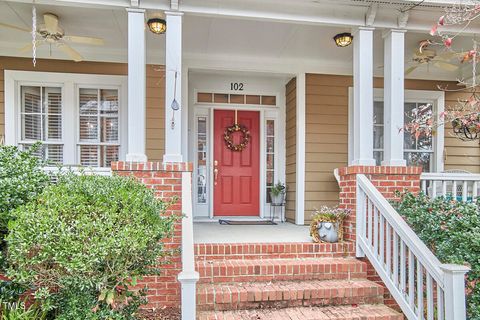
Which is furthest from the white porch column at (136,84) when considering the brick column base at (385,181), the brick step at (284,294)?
the brick column base at (385,181)

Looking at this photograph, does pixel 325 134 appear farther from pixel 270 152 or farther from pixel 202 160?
pixel 202 160

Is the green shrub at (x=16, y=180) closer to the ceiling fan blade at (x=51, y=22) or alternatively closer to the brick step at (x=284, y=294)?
the brick step at (x=284, y=294)

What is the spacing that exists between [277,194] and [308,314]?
2.86m

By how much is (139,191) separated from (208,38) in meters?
2.84

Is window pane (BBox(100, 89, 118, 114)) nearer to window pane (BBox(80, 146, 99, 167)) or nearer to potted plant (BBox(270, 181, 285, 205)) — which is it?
window pane (BBox(80, 146, 99, 167))

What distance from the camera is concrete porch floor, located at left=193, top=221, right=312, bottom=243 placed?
3.74m

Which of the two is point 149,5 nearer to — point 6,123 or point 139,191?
point 139,191

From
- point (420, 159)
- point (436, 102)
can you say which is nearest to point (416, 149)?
Result: point (420, 159)

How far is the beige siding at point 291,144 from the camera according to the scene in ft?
18.1

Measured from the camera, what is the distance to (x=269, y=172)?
591cm

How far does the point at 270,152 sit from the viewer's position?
5.93m

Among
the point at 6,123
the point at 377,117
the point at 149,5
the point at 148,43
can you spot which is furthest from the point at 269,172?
the point at 6,123

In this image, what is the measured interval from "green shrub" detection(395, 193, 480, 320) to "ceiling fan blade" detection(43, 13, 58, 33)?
4.37m

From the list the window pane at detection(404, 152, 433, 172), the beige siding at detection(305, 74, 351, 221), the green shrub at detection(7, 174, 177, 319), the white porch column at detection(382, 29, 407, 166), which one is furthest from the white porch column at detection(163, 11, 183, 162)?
the window pane at detection(404, 152, 433, 172)
